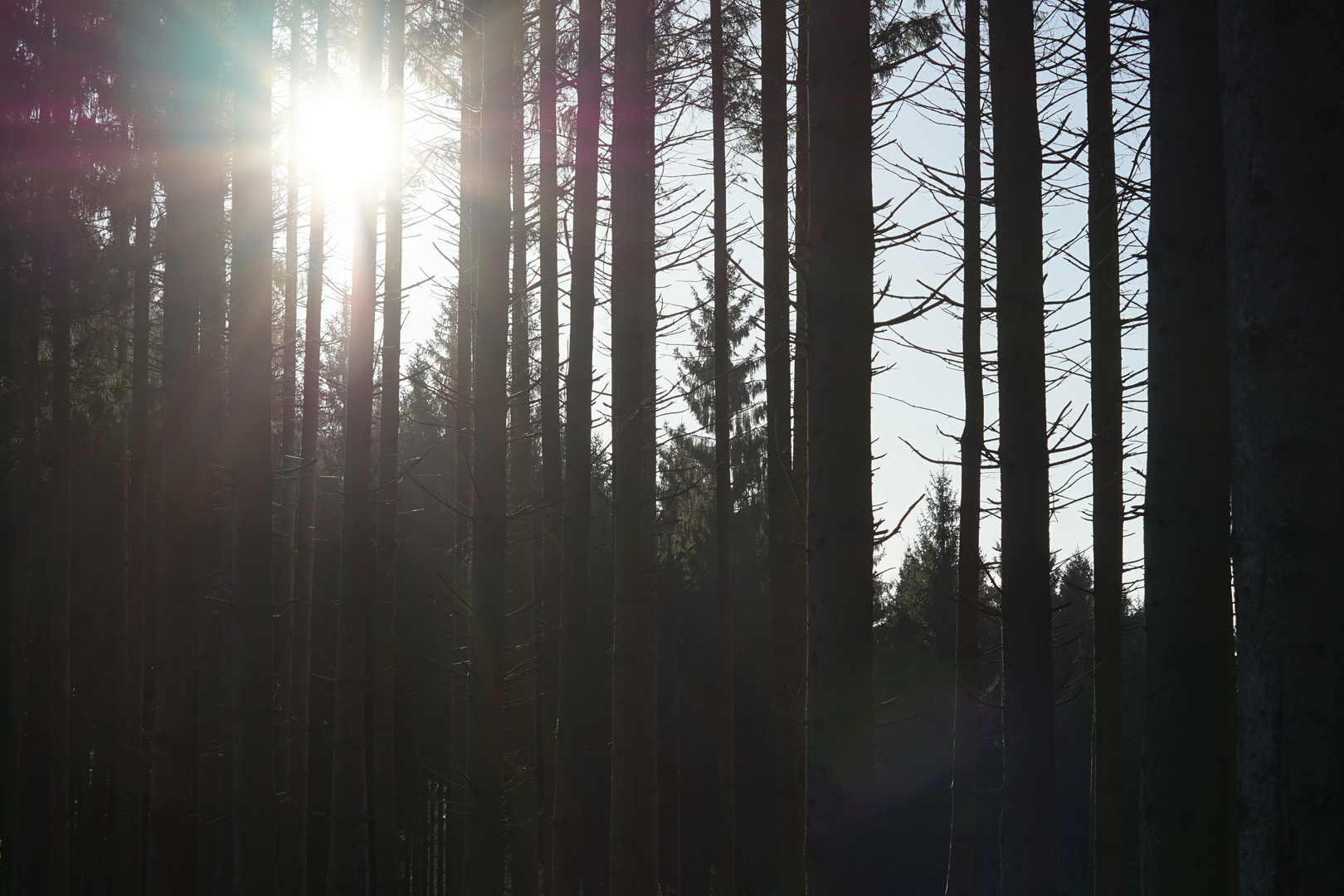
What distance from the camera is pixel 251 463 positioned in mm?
6344

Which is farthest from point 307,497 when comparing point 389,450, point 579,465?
point 579,465

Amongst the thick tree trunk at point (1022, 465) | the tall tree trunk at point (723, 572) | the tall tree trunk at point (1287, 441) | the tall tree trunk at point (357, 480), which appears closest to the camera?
the tall tree trunk at point (1287, 441)

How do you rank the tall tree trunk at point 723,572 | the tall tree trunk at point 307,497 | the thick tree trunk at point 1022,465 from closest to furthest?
the thick tree trunk at point 1022,465 < the tall tree trunk at point 723,572 < the tall tree trunk at point 307,497

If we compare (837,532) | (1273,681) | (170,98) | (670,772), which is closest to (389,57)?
(170,98)

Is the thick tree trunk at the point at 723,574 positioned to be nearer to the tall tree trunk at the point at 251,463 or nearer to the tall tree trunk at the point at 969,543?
the tall tree trunk at the point at 969,543

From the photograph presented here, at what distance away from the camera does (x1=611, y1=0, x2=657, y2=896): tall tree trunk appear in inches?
240

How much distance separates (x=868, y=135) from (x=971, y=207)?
13.9 feet

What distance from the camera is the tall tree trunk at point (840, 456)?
152 inches

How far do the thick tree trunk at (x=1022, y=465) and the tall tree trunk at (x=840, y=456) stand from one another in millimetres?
1569

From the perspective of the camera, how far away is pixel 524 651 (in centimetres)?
912

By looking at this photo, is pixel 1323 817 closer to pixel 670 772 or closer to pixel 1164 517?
pixel 1164 517

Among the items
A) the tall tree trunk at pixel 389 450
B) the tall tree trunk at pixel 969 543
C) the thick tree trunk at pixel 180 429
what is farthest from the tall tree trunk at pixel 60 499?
the tall tree trunk at pixel 969 543

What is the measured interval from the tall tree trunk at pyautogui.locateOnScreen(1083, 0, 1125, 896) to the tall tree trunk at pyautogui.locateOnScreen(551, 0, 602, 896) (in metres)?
3.64

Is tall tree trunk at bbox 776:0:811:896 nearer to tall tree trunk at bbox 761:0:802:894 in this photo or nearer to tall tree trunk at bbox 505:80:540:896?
tall tree trunk at bbox 761:0:802:894
